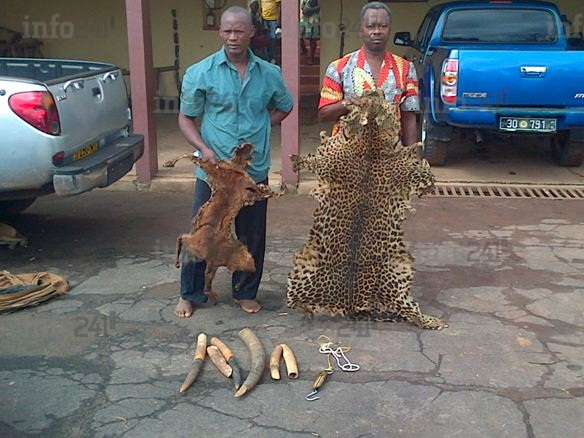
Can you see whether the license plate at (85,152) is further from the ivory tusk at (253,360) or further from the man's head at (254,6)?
the man's head at (254,6)

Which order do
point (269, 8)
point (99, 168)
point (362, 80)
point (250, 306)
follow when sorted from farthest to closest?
point (269, 8), point (99, 168), point (250, 306), point (362, 80)

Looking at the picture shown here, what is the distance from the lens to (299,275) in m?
4.33

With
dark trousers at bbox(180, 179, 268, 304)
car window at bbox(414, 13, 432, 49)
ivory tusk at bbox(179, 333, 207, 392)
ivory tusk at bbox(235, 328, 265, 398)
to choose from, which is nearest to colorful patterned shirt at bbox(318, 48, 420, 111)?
dark trousers at bbox(180, 179, 268, 304)

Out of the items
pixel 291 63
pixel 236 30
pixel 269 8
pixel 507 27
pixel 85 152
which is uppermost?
pixel 269 8

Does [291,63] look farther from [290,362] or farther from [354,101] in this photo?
[290,362]

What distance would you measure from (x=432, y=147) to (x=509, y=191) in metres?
1.10

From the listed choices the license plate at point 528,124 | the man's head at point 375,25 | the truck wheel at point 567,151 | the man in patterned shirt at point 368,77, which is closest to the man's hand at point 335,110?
the man in patterned shirt at point 368,77

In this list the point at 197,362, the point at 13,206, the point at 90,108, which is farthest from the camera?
the point at 13,206

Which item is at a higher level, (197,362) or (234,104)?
(234,104)

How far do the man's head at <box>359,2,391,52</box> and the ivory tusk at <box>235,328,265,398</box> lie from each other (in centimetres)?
185

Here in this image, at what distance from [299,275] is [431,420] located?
136cm

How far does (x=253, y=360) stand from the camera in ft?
12.3

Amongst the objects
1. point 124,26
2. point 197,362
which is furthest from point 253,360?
point 124,26

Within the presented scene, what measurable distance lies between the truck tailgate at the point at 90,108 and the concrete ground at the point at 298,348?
923 mm
